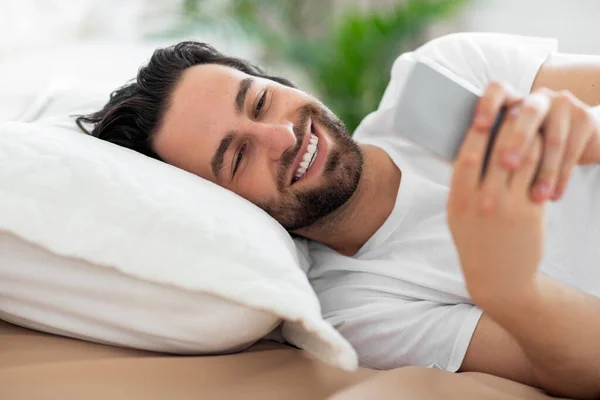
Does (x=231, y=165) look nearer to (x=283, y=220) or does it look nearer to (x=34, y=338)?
(x=283, y=220)

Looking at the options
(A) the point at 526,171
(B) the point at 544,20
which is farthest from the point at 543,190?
(B) the point at 544,20

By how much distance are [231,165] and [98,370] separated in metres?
0.49

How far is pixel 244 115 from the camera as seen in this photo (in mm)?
1173

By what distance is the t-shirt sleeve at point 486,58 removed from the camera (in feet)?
4.05

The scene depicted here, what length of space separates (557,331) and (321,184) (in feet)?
1.65

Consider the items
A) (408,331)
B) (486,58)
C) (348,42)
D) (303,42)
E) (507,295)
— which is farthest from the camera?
(303,42)

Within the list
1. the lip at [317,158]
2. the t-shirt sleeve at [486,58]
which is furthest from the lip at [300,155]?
the t-shirt sleeve at [486,58]

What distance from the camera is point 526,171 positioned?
0.60m

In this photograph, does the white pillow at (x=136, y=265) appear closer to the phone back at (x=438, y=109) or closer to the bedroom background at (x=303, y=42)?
the phone back at (x=438, y=109)

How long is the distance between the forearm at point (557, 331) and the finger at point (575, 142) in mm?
134

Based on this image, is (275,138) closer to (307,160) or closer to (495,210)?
(307,160)

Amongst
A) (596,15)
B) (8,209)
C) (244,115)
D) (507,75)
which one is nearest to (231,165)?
(244,115)

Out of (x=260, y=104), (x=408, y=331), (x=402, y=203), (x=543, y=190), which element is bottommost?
(x=408, y=331)

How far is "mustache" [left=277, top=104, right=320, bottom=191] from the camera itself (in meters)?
1.14
